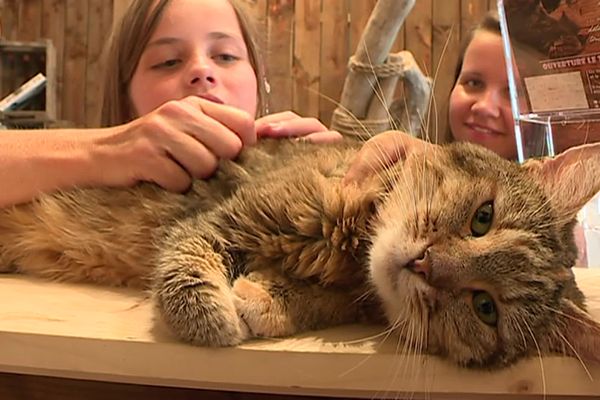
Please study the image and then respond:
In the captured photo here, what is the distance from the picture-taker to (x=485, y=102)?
1992mm

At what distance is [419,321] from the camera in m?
0.81

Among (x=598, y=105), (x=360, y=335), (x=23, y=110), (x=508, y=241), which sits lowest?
(x=360, y=335)

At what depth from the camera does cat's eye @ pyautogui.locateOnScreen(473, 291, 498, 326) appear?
0.82 m

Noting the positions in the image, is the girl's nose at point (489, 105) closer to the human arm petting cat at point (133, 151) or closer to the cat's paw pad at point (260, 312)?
the human arm petting cat at point (133, 151)

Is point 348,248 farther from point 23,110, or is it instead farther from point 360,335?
point 23,110

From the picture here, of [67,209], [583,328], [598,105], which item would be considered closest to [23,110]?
[67,209]

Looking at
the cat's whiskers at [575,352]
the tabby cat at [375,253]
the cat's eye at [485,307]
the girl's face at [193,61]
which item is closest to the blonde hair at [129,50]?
the girl's face at [193,61]

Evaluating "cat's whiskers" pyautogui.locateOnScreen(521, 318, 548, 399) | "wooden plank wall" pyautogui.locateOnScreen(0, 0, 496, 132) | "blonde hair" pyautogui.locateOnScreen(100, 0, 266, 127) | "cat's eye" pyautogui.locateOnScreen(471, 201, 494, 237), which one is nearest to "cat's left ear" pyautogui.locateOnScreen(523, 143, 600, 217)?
"cat's eye" pyautogui.locateOnScreen(471, 201, 494, 237)

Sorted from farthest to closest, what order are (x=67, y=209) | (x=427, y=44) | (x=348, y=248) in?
(x=427, y=44) → (x=67, y=209) → (x=348, y=248)

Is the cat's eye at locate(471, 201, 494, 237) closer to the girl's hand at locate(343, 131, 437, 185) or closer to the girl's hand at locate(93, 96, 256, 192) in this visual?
the girl's hand at locate(343, 131, 437, 185)

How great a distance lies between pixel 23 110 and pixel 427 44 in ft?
8.24

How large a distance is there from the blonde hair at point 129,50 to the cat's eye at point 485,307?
1252 millimetres

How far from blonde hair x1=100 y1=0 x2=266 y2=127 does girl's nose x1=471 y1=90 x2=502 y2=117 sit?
2.17ft

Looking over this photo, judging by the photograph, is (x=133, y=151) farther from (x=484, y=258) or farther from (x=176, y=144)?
(x=484, y=258)
